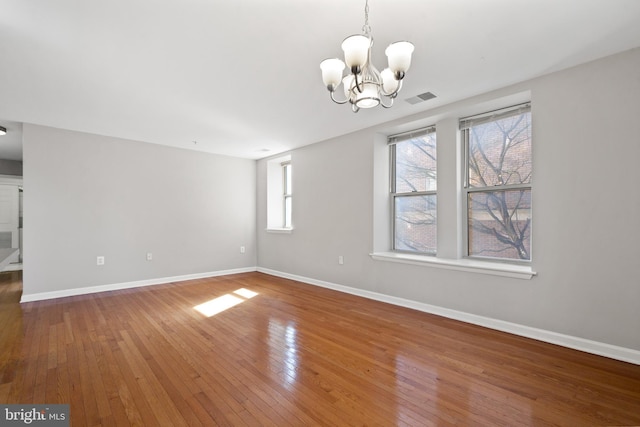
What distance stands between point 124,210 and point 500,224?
17.7 feet

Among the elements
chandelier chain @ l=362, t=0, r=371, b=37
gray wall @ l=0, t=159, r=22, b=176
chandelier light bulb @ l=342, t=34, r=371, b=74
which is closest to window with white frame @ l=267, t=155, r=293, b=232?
chandelier chain @ l=362, t=0, r=371, b=37

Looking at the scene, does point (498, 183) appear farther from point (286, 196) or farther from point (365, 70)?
point (286, 196)

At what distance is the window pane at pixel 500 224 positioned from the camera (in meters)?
3.10

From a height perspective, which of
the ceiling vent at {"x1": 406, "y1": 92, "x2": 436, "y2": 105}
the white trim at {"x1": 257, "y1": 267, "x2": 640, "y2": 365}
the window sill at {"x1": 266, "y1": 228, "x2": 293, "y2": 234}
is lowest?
the white trim at {"x1": 257, "y1": 267, "x2": 640, "y2": 365}

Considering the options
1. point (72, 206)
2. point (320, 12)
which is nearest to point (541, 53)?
point (320, 12)

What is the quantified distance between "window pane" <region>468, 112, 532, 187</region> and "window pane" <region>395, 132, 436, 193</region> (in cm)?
49

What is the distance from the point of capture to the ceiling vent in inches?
125

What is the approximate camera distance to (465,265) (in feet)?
10.6

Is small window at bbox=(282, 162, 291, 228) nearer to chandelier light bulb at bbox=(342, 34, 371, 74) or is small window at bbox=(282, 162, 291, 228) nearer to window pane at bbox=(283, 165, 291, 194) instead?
window pane at bbox=(283, 165, 291, 194)

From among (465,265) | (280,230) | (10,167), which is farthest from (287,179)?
(10,167)

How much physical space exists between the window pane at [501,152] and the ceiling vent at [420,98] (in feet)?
2.31

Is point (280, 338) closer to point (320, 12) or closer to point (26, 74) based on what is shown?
point (320, 12)

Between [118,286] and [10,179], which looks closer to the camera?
[118,286]

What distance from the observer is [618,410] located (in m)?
1.75
